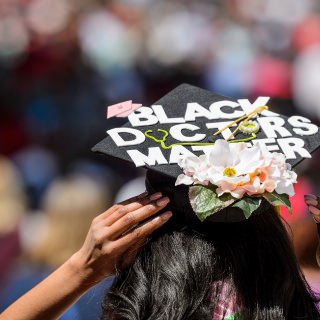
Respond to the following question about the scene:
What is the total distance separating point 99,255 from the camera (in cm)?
132

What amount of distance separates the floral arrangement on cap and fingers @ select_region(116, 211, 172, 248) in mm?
64

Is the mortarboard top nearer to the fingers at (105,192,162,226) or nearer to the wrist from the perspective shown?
the fingers at (105,192,162,226)

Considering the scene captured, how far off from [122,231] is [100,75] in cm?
257

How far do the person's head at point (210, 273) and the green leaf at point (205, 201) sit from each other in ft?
0.18

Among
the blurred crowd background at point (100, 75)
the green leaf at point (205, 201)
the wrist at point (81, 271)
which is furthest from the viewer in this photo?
the blurred crowd background at point (100, 75)

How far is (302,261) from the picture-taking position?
1.67 metres

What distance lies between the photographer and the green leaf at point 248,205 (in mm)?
1251

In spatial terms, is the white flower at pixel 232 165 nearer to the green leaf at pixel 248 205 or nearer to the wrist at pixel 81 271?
the green leaf at pixel 248 205

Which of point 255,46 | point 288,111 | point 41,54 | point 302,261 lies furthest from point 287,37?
point 302,261

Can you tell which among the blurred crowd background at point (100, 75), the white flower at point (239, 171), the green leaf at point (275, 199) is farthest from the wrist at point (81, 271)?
the blurred crowd background at point (100, 75)

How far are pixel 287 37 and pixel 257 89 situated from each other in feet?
1.14

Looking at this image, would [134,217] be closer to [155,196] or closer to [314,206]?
[155,196]

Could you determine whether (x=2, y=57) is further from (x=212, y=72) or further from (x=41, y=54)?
(x=212, y=72)

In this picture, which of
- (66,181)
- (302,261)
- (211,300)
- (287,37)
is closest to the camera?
(211,300)
